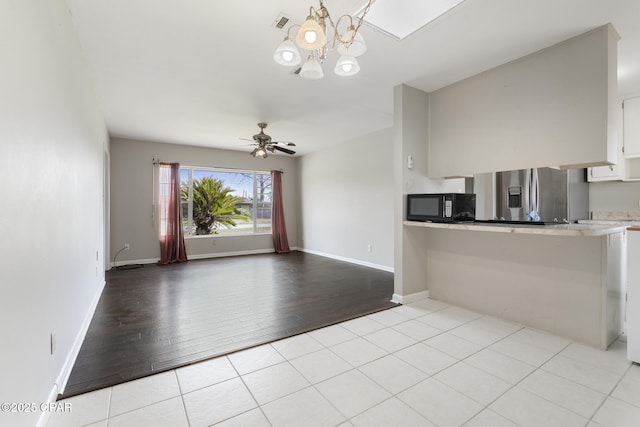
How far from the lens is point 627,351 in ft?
7.00

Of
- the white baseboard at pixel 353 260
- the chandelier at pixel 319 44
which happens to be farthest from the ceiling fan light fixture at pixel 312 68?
the white baseboard at pixel 353 260

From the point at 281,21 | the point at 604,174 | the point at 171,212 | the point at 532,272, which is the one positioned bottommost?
the point at 532,272

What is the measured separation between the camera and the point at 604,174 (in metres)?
3.45

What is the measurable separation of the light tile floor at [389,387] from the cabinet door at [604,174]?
6.67 feet

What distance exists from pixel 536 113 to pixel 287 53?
2.37 m

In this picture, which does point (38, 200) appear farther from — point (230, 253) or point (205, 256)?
point (230, 253)

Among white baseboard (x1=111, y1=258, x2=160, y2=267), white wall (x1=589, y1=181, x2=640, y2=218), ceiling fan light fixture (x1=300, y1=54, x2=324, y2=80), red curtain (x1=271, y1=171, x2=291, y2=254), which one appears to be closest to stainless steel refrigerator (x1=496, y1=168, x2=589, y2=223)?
white wall (x1=589, y1=181, x2=640, y2=218)

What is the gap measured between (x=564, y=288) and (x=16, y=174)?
3.78 metres

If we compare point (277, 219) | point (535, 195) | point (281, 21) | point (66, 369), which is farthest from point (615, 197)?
point (277, 219)

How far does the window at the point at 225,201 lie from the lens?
6629mm

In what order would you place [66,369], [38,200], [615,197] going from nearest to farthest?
1. [38,200]
2. [66,369]
3. [615,197]

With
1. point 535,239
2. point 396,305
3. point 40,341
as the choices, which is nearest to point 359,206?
point 396,305

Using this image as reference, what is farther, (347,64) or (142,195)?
(142,195)

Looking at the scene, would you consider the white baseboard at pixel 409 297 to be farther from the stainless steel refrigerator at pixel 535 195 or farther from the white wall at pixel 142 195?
the white wall at pixel 142 195
